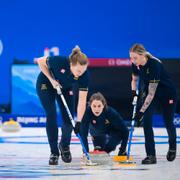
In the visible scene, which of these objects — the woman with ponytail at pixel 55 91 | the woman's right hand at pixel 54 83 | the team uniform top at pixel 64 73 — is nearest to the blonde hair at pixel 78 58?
the woman with ponytail at pixel 55 91

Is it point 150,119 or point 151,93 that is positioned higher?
point 151,93

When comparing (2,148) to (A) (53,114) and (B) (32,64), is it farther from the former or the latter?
(B) (32,64)

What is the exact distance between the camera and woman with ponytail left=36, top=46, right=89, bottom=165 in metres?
4.82

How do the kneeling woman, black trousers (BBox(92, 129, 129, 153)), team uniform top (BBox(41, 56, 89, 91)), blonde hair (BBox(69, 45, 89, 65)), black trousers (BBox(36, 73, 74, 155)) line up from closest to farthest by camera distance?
blonde hair (BBox(69, 45, 89, 65))
team uniform top (BBox(41, 56, 89, 91))
black trousers (BBox(36, 73, 74, 155))
the kneeling woman
black trousers (BBox(92, 129, 129, 153))

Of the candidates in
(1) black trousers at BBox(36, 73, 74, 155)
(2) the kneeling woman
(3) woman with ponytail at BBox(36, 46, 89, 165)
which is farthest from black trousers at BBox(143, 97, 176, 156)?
(1) black trousers at BBox(36, 73, 74, 155)

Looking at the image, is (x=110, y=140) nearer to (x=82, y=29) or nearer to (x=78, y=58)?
(x=78, y=58)

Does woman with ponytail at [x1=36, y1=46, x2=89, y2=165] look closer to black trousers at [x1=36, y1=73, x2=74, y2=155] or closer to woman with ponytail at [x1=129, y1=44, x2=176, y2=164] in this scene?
black trousers at [x1=36, y1=73, x2=74, y2=155]

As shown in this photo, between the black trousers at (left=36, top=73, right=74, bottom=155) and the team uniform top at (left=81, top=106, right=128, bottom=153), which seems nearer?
the black trousers at (left=36, top=73, right=74, bottom=155)

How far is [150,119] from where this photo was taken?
16.3 ft

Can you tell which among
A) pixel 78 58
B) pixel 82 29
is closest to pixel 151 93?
pixel 78 58

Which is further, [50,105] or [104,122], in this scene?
[104,122]

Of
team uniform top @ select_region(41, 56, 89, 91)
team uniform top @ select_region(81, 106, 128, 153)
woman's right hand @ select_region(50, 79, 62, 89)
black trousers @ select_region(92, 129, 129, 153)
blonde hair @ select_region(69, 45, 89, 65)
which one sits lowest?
black trousers @ select_region(92, 129, 129, 153)

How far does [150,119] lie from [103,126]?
0.63m

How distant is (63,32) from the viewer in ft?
32.4
